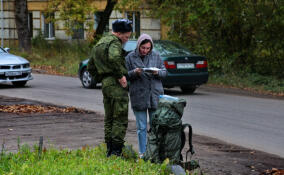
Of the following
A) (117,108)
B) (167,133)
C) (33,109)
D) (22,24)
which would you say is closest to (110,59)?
(117,108)

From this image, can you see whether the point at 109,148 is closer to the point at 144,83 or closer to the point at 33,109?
the point at 144,83

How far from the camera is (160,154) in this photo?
7.20 m

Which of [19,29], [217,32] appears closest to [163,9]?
[217,32]

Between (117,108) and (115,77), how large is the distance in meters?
0.39

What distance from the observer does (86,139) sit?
942 cm

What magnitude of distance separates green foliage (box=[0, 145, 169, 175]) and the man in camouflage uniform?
39 centimetres

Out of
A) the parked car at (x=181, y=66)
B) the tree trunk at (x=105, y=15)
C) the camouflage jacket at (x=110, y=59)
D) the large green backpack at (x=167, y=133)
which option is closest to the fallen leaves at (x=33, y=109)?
the parked car at (x=181, y=66)

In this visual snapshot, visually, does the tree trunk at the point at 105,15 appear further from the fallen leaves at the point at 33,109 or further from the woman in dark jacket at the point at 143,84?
the woman in dark jacket at the point at 143,84

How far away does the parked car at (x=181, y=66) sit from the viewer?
17.0 m

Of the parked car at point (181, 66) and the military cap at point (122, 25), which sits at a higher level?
the military cap at point (122, 25)

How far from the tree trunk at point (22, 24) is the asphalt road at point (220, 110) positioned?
393 inches

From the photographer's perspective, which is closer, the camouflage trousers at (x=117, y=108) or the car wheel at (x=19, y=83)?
the camouflage trousers at (x=117, y=108)

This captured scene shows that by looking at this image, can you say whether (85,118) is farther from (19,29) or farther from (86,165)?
(19,29)

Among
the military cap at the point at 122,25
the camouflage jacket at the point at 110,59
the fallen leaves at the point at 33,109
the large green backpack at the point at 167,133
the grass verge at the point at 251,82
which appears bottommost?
the grass verge at the point at 251,82
